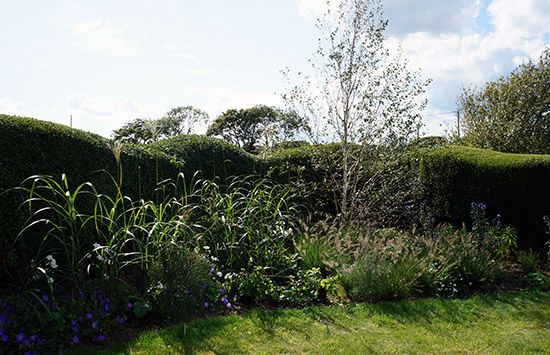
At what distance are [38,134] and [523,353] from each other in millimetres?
5250

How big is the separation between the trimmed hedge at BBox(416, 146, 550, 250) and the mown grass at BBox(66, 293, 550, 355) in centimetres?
285

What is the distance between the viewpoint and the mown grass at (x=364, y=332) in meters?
3.41

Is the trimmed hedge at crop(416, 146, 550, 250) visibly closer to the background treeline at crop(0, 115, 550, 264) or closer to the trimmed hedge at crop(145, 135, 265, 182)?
the background treeline at crop(0, 115, 550, 264)

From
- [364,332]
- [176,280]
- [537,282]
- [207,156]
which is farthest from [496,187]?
[176,280]

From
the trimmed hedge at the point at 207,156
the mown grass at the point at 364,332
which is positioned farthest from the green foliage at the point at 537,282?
the trimmed hedge at the point at 207,156

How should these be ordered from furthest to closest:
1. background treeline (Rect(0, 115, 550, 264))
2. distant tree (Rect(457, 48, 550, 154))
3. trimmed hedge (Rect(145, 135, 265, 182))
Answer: distant tree (Rect(457, 48, 550, 154)), trimmed hedge (Rect(145, 135, 265, 182)), background treeline (Rect(0, 115, 550, 264))

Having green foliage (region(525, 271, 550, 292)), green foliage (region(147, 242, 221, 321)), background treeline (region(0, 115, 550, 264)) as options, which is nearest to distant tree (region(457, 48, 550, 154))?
background treeline (region(0, 115, 550, 264))

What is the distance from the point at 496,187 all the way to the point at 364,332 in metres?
4.72

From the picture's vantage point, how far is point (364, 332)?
3.83 metres

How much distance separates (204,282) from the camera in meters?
4.04

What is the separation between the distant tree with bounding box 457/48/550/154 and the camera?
1102cm

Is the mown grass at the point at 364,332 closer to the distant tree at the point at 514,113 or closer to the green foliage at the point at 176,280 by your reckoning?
the green foliage at the point at 176,280

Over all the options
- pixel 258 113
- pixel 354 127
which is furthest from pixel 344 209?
pixel 258 113

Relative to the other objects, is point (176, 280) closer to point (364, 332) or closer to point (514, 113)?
point (364, 332)
